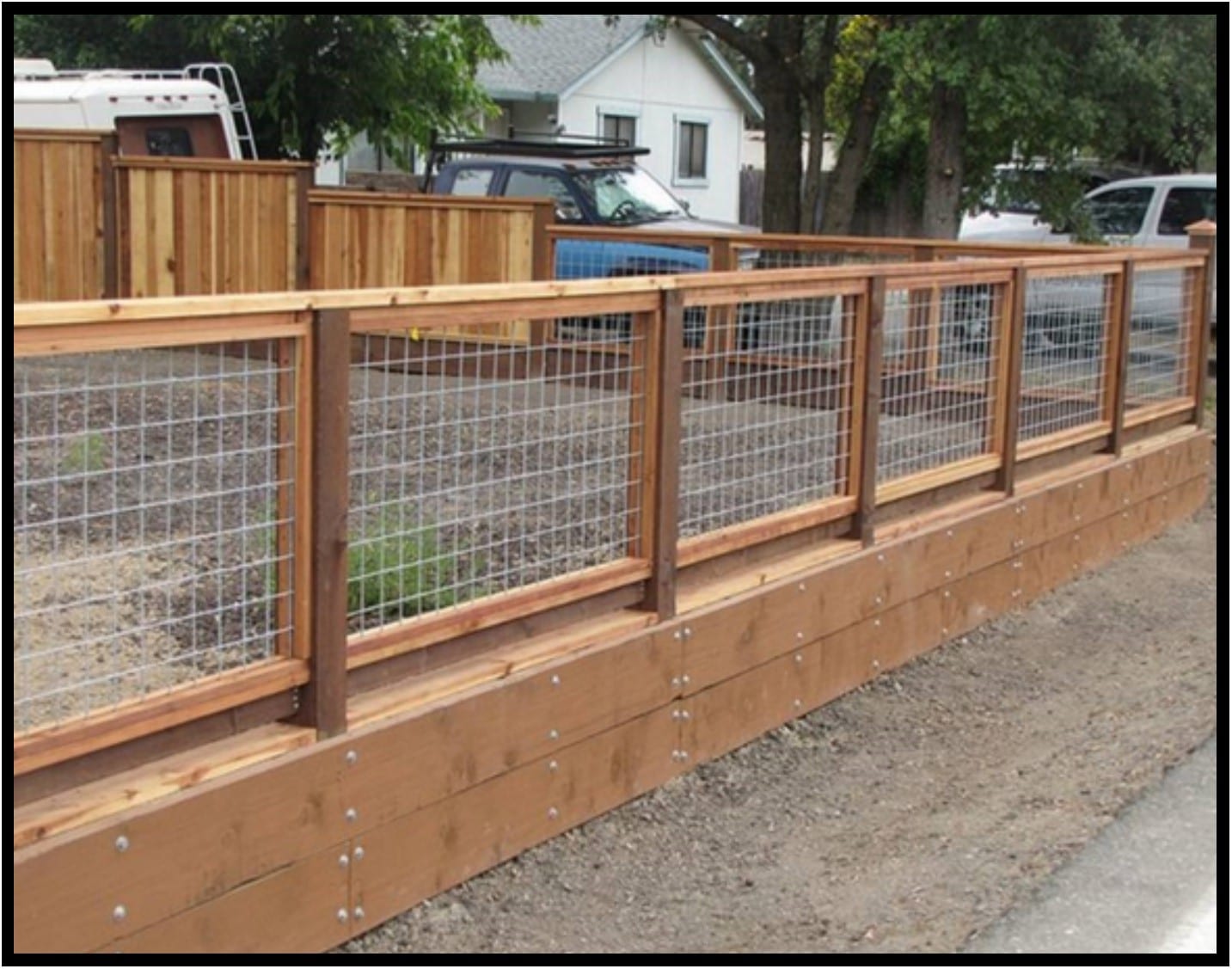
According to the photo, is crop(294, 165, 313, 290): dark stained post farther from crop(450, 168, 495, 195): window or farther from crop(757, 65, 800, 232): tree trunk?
crop(757, 65, 800, 232): tree trunk

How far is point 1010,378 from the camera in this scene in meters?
9.60

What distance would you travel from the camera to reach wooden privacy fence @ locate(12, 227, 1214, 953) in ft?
15.4

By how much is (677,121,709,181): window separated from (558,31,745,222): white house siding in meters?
0.13

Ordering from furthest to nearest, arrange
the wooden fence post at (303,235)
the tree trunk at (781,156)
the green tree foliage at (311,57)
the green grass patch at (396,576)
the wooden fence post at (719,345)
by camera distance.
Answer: the green tree foliage at (311,57)
the tree trunk at (781,156)
the wooden fence post at (303,235)
the wooden fence post at (719,345)
the green grass patch at (396,576)

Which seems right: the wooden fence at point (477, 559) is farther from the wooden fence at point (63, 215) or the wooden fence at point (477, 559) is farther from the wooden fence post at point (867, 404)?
the wooden fence at point (63, 215)

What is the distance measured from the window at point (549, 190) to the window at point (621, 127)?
20117 millimetres

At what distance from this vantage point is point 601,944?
542 centimetres

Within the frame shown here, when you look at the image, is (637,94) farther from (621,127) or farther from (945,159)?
(945,159)

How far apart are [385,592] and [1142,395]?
7.09 meters

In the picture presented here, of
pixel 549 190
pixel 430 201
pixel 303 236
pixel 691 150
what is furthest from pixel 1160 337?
pixel 691 150

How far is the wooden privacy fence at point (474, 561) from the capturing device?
4684mm

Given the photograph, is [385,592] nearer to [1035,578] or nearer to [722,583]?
[722,583]

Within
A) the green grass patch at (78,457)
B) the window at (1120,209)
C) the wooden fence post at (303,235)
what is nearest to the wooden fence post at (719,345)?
the green grass patch at (78,457)

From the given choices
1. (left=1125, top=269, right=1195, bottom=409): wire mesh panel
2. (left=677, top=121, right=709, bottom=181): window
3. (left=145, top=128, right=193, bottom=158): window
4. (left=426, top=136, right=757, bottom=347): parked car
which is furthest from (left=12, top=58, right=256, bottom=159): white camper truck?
(left=677, top=121, right=709, bottom=181): window
